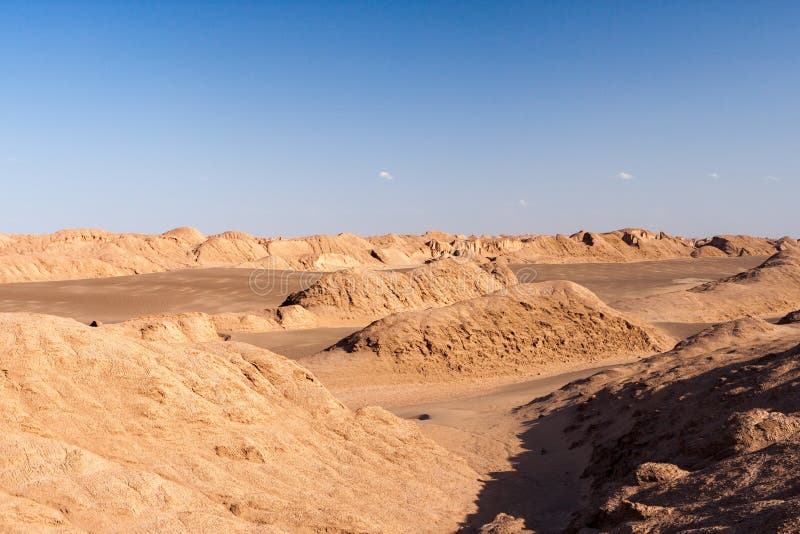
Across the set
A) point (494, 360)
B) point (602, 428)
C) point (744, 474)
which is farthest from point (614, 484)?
point (494, 360)

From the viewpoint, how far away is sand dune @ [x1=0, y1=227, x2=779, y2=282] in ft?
203

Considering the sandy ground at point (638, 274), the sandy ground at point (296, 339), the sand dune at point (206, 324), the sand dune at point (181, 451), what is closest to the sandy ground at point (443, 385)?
the sandy ground at point (296, 339)

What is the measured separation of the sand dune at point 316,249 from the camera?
203 feet

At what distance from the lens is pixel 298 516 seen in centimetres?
613

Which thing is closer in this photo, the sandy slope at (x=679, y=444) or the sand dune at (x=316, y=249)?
the sandy slope at (x=679, y=444)

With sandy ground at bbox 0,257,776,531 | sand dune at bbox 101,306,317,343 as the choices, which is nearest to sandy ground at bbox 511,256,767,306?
sandy ground at bbox 0,257,776,531

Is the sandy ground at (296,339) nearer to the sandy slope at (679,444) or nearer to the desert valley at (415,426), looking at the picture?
the desert valley at (415,426)

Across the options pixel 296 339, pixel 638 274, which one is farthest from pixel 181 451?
pixel 638 274

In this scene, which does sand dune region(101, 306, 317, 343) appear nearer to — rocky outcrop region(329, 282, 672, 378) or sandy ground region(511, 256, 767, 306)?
rocky outcrop region(329, 282, 672, 378)

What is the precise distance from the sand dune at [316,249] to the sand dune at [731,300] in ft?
109

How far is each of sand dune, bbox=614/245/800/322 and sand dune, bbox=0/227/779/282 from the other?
33364 mm

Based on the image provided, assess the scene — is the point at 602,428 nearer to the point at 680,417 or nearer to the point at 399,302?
the point at 680,417

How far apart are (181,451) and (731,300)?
1239 inches

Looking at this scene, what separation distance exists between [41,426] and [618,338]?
16743 mm
